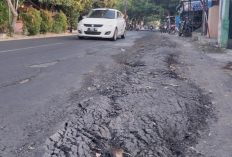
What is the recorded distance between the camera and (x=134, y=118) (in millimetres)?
3381

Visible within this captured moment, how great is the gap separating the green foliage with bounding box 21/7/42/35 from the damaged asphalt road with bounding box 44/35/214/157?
14243 mm

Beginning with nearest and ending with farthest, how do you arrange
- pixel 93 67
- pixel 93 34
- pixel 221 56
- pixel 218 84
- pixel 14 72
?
1. pixel 218 84
2. pixel 14 72
3. pixel 93 67
4. pixel 221 56
5. pixel 93 34

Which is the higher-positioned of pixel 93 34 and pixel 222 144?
pixel 93 34

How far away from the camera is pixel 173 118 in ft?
11.5

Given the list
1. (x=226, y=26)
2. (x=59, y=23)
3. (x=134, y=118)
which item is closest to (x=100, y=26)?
(x=226, y=26)

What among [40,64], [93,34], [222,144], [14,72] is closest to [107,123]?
[222,144]

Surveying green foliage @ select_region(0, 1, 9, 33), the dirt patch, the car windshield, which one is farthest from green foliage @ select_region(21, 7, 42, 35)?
the dirt patch

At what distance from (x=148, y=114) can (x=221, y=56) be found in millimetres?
6180

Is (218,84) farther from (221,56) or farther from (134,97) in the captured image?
(221,56)

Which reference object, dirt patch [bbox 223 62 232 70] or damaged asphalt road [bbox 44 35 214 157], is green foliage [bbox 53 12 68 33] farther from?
damaged asphalt road [bbox 44 35 214 157]

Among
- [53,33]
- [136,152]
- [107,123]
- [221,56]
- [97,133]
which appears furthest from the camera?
[53,33]

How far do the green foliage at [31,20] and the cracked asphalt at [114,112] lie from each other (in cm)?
1282

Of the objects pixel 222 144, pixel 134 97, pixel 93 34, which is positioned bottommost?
pixel 222 144

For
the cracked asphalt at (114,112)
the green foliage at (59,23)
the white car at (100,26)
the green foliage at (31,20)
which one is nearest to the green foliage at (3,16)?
the green foliage at (31,20)
